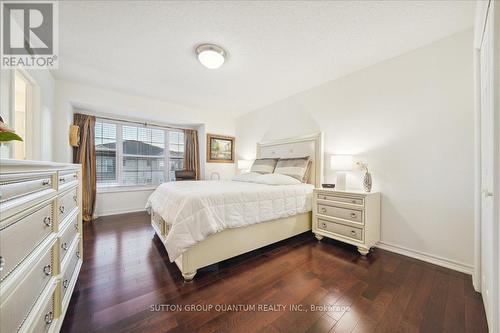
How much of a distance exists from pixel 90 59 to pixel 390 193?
413cm

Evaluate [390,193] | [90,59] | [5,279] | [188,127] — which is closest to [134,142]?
[188,127]

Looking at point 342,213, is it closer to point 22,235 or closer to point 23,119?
point 22,235

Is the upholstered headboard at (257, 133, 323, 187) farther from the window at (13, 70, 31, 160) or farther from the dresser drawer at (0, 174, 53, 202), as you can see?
the window at (13, 70, 31, 160)

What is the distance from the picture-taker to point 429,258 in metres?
2.01

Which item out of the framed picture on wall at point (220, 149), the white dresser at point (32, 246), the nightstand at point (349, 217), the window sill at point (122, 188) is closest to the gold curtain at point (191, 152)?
the framed picture on wall at point (220, 149)

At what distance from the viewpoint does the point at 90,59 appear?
241 cm

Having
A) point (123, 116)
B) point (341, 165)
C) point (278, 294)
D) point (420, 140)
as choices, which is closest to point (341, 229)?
point (341, 165)

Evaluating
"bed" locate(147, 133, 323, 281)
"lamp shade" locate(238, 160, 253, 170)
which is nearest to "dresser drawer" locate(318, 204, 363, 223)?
"bed" locate(147, 133, 323, 281)

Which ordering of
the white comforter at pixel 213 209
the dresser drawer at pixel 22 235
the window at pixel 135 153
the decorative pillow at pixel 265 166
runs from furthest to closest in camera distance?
1. the window at pixel 135 153
2. the decorative pillow at pixel 265 166
3. the white comforter at pixel 213 209
4. the dresser drawer at pixel 22 235

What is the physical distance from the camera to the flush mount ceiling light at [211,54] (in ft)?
6.98

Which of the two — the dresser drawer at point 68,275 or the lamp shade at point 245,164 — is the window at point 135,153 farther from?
the dresser drawer at point 68,275

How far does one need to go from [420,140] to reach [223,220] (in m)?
2.32

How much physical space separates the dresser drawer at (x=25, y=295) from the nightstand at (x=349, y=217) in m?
2.52

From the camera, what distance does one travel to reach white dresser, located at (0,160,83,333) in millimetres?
611
